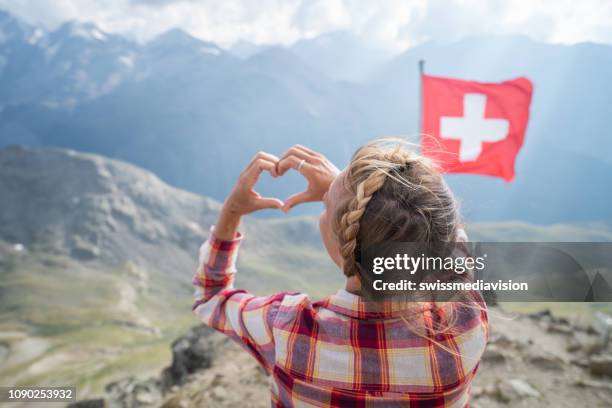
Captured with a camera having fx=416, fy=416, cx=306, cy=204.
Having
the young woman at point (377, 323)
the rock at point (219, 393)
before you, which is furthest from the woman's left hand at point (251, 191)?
the rock at point (219, 393)

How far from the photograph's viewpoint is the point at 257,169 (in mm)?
2814

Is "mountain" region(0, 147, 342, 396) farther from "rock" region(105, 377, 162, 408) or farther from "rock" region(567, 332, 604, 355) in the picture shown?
"rock" region(567, 332, 604, 355)

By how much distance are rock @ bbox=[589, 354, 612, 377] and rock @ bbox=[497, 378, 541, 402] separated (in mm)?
1593

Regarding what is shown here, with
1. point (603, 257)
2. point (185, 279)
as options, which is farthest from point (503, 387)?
point (185, 279)

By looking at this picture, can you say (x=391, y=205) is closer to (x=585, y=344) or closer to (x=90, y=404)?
(x=585, y=344)

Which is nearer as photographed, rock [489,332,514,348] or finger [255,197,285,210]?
finger [255,197,285,210]

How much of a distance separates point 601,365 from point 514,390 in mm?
2221

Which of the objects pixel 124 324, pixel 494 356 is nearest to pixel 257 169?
pixel 494 356

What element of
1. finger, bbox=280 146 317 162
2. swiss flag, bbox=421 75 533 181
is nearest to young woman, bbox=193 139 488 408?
finger, bbox=280 146 317 162

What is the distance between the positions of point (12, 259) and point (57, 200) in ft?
132

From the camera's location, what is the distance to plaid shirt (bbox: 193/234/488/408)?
202 centimetres

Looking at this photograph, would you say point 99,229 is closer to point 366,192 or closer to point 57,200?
point 57,200

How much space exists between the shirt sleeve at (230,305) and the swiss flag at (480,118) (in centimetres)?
1057

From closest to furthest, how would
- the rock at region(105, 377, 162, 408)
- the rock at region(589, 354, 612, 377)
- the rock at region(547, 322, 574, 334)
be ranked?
the rock at region(589, 354, 612, 377)
the rock at region(547, 322, 574, 334)
the rock at region(105, 377, 162, 408)
